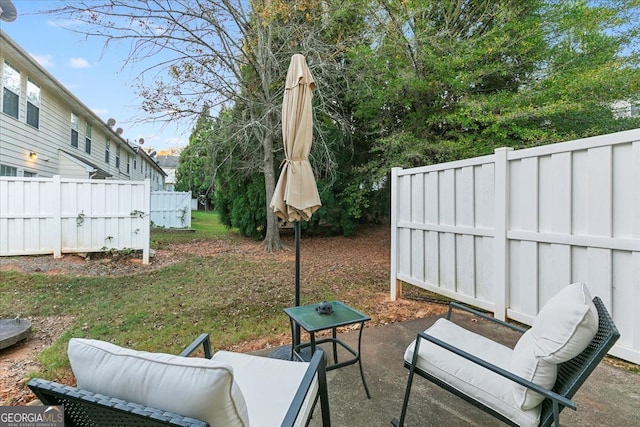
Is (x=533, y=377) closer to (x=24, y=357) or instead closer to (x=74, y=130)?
(x=24, y=357)

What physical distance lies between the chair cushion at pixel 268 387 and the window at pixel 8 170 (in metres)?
10.1

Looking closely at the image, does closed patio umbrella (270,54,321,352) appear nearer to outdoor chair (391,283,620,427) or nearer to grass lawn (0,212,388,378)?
grass lawn (0,212,388,378)

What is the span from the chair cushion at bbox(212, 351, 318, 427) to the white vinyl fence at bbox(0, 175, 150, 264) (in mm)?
6471

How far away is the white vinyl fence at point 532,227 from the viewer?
7.73 ft

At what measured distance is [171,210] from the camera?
15.0m

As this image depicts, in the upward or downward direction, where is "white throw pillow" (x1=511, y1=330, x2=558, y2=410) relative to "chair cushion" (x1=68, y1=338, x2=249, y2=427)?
downward

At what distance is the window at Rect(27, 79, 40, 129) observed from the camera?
366 inches

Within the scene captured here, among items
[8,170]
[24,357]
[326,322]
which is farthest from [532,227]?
[8,170]

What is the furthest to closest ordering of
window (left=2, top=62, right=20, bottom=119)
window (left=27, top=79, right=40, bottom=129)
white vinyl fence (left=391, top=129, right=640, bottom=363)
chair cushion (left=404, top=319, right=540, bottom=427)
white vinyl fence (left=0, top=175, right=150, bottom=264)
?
window (left=27, top=79, right=40, bottom=129) → window (left=2, top=62, right=20, bottom=119) → white vinyl fence (left=0, top=175, right=150, bottom=264) → white vinyl fence (left=391, top=129, right=640, bottom=363) → chair cushion (left=404, top=319, right=540, bottom=427)

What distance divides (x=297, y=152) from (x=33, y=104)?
1082 centimetres

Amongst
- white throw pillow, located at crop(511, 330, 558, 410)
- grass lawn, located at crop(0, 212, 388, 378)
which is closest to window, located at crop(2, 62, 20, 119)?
grass lawn, located at crop(0, 212, 388, 378)

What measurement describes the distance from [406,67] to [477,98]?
182cm

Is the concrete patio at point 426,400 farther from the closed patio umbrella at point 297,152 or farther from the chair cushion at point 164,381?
the chair cushion at point 164,381

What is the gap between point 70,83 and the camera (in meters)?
10.6
